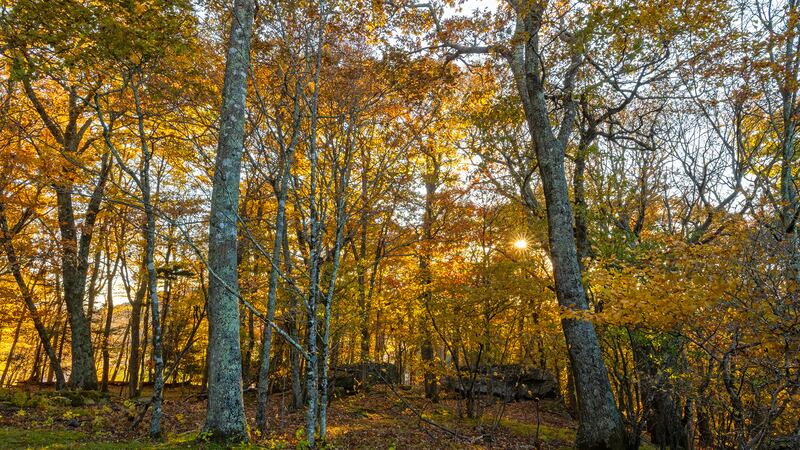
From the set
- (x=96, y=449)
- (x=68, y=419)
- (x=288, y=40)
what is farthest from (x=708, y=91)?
(x=68, y=419)

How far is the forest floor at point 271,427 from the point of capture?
6.69 meters

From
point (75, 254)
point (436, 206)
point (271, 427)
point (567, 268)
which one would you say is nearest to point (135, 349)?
point (75, 254)

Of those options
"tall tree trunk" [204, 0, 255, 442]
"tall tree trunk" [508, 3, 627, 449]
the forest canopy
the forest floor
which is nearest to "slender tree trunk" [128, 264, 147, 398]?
the forest canopy

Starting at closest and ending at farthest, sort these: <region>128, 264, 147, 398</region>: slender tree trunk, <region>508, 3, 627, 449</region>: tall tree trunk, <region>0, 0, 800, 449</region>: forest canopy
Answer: <region>0, 0, 800, 449</region>: forest canopy → <region>508, 3, 627, 449</region>: tall tree trunk → <region>128, 264, 147, 398</region>: slender tree trunk

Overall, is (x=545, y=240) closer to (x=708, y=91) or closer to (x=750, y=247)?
(x=708, y=91)

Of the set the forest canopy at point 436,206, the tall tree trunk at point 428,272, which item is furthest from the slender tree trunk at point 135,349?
the tall tree trunk at point 428,272

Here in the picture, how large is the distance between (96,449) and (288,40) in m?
6.30

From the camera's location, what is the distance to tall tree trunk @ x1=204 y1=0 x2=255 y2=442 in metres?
5.90

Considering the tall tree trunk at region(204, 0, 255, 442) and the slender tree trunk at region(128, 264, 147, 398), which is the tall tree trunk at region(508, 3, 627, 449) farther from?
the slender tree trunk at region(128, 264, 147, 398)

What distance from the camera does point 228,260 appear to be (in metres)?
6.47

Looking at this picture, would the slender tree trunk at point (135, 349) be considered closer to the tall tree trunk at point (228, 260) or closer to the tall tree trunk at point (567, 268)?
the tall tree trunk at point (228, 260)

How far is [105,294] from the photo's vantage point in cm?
2253

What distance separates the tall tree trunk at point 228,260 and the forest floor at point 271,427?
444mm

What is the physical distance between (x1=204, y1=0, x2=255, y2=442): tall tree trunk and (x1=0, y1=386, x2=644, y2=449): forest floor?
0.44m
